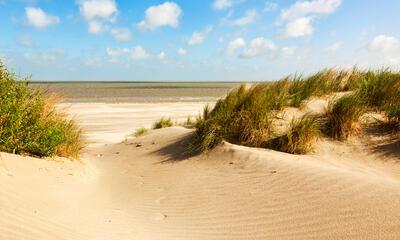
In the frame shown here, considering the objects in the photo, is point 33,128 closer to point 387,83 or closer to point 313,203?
point 313,203

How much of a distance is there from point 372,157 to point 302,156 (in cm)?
115

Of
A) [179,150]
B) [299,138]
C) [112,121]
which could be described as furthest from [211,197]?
[112,121]

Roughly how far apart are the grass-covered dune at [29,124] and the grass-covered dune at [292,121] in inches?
99.2

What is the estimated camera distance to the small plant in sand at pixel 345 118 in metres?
7.25

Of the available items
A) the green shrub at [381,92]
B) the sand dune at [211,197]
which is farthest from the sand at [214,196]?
the green shrub at [381,92]

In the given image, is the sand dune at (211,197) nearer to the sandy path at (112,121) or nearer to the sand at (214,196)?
the sand at (214,196)

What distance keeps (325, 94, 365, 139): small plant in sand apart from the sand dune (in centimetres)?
34

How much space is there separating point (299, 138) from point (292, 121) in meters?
0.38

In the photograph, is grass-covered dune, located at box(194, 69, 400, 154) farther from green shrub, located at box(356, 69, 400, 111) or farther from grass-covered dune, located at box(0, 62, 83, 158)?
grass-covered dune, located at box(0, 62, 83, 158)

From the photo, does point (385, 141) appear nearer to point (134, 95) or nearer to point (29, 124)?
point (29, 124)

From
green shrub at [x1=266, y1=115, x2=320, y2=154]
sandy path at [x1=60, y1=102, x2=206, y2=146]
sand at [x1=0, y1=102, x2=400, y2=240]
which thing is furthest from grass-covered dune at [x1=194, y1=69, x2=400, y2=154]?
sandy path at [x1=60, y1=102, x2=206, y2=146]

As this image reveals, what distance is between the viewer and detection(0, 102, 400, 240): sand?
3.92 metres

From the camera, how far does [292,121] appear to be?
719 cm

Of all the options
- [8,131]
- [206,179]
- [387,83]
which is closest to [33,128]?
[8,131]
